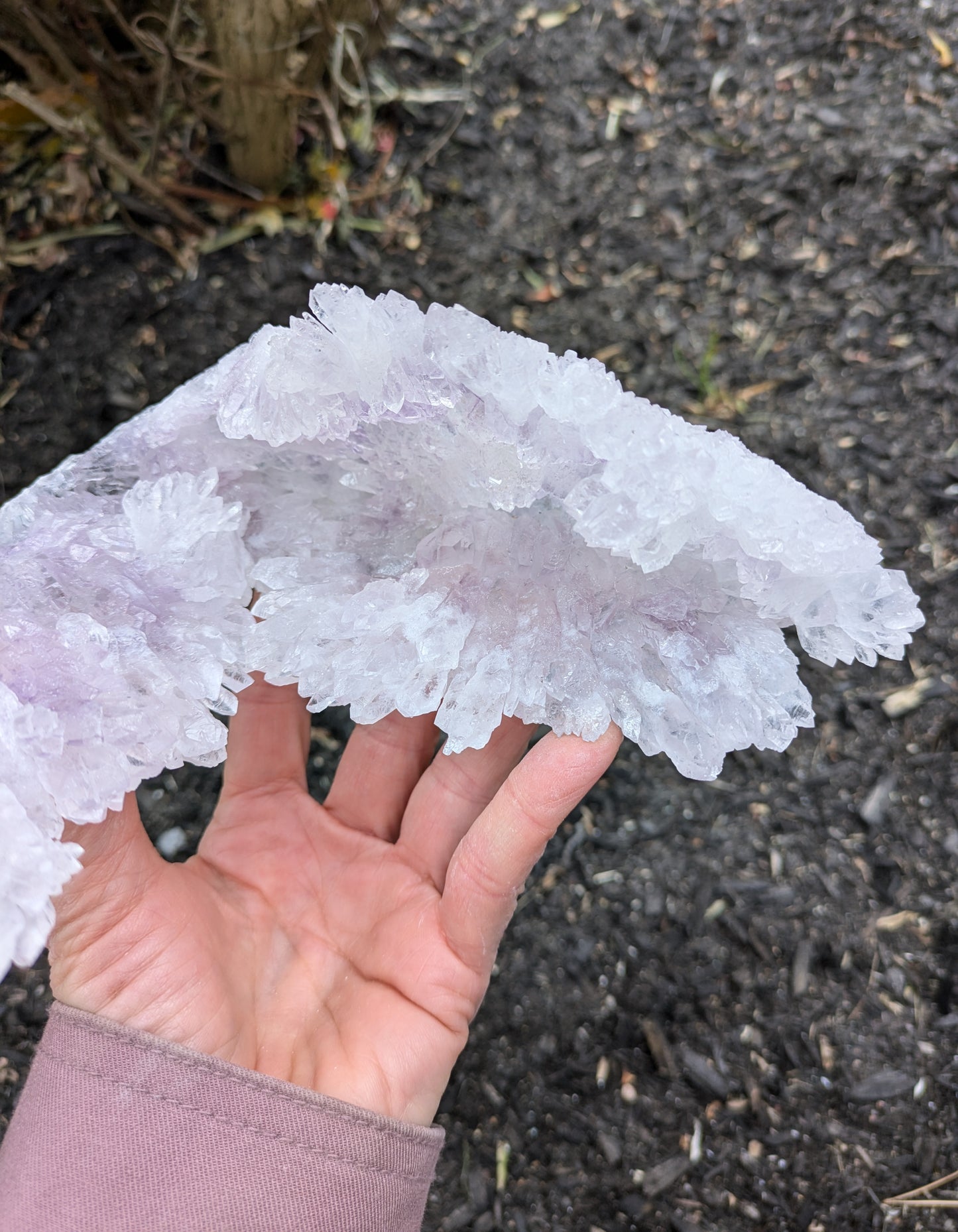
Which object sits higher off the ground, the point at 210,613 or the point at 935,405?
the point at 210,613

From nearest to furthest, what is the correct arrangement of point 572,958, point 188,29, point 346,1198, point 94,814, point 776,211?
point 94,814 → point 346,1198 → point 572,958 → point 188,29 → point 776,211

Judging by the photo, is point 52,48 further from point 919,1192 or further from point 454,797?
point 919,1192

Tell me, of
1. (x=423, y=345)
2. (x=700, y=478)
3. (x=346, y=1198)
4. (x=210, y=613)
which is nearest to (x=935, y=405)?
(x=700, y=478)

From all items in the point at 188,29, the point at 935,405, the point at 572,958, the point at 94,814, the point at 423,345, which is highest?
the point at 188,29

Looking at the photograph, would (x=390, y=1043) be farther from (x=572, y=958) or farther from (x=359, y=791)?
(x=572, y=958)

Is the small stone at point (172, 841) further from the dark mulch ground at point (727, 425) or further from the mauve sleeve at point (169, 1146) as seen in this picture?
the mauve sleeve at point (169, 1146)

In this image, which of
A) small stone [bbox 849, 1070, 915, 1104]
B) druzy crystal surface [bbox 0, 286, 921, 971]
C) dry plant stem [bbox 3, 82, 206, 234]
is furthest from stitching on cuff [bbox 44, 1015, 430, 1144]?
dry plant stem [bbox 3, 82, 206, 234]

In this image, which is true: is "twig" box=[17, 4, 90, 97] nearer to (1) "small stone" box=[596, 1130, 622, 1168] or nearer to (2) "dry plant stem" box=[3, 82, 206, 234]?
(2) "dry plant stem" box=[3, 82, 206, 234]

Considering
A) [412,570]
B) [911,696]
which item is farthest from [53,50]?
[911,696]
